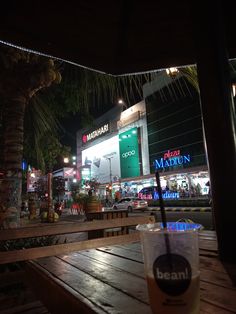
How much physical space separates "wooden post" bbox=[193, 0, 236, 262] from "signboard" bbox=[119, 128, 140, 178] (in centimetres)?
3873

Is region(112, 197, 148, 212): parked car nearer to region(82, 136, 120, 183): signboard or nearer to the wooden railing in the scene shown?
region(82, 136, 120, 183): signboard

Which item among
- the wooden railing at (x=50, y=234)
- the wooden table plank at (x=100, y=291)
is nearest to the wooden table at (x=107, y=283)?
the wooden table plank at (x=100, y=291)

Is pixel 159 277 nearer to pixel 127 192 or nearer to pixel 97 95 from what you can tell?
pixel 97 95

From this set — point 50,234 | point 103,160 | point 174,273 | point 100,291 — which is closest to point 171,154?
point 103,160

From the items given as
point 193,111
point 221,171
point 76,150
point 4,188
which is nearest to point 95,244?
point 4,188

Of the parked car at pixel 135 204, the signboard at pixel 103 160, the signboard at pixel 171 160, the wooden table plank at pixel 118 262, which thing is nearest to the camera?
the wooden table plank at pixel 118 262

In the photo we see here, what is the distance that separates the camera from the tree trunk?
520 centimetres

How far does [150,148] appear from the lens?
38688 millimetres

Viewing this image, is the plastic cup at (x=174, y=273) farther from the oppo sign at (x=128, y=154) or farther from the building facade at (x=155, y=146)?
the oppo sign at (x=128, y=154)

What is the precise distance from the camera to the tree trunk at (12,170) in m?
5.20

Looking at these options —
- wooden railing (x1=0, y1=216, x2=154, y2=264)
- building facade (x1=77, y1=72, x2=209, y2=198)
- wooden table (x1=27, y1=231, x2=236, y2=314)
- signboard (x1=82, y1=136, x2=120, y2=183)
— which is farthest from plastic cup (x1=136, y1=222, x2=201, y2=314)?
signboard (x1=82, y1=136, x2=120, y2=183)

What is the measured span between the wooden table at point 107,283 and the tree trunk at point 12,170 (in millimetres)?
3278

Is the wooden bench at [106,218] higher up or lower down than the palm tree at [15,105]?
lower down

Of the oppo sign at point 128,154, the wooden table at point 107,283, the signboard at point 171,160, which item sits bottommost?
the wooden table at point 107,283
